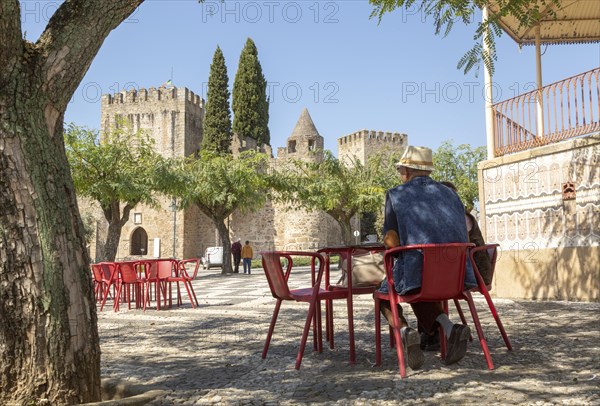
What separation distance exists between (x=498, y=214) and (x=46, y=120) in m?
7.55

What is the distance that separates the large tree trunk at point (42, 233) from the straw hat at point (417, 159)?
76.7 inches

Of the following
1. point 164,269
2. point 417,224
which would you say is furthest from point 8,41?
point 164,269

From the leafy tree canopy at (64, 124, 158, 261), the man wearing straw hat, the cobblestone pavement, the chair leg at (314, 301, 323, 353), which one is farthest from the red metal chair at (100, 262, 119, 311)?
the leafy tree canopy at (64, 124, 158, 261)

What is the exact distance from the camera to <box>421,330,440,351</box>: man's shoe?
13.3 ft

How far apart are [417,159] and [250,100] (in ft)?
120

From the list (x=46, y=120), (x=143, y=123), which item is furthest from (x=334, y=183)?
(x=143, y=123)

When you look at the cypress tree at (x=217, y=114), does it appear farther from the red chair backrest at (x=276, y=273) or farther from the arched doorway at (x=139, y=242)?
the red chair backrest at (x=276, y=273)

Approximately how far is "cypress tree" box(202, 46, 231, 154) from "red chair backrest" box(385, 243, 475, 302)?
33.2 metres

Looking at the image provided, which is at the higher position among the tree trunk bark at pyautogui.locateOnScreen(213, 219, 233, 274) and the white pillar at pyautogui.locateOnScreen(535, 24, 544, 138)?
the white pillar at pyautogui.locateOnScreen(535, 24, 544, 138)

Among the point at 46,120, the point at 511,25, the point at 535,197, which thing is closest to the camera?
the point at 46,120

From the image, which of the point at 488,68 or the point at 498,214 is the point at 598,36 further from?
the point at 488,68

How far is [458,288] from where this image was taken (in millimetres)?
3270

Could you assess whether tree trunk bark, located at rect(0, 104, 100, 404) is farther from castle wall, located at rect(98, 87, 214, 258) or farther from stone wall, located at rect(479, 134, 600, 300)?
castle wall, located at rect(98, 87, 214, 258)

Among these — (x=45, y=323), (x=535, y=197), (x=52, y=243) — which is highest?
(x=535, y=197)
